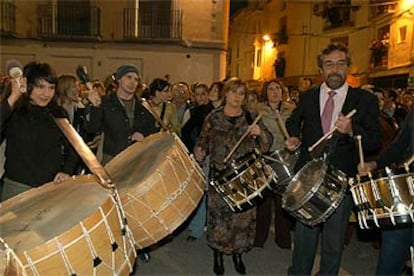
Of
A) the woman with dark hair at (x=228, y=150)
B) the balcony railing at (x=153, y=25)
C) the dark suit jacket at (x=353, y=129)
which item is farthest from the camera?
the balcony railing at (x=153, y=25)

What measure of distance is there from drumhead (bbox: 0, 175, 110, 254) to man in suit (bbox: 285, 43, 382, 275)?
165cm

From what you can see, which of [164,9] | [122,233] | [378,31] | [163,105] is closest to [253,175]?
[122,233]

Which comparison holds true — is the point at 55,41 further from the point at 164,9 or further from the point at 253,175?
the point at 253,175

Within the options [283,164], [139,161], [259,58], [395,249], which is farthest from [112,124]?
[259,58]

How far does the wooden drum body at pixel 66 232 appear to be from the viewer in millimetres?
1997

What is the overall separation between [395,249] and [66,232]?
86.8 inches

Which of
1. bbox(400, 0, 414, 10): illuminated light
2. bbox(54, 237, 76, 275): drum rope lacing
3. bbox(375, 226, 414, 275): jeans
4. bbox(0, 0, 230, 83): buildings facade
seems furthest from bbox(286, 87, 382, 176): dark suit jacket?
bbox(400, 0, 414, 10): illuminated light

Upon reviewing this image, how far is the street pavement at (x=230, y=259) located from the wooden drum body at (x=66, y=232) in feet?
6.54

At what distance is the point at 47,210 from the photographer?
7.79ft

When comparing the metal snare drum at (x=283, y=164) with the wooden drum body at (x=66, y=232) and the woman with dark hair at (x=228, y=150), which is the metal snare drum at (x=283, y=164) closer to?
the woman with dark hair at (x=228, y=150)

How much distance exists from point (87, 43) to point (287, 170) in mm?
12089

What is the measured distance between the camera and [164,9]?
1491 cm

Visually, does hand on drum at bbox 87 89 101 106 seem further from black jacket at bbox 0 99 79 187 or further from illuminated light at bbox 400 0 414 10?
illuminated light at bbox 400 0 414 10

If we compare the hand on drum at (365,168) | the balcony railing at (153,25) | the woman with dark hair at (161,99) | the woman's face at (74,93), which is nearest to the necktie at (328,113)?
the hand on drum at (365,168)
